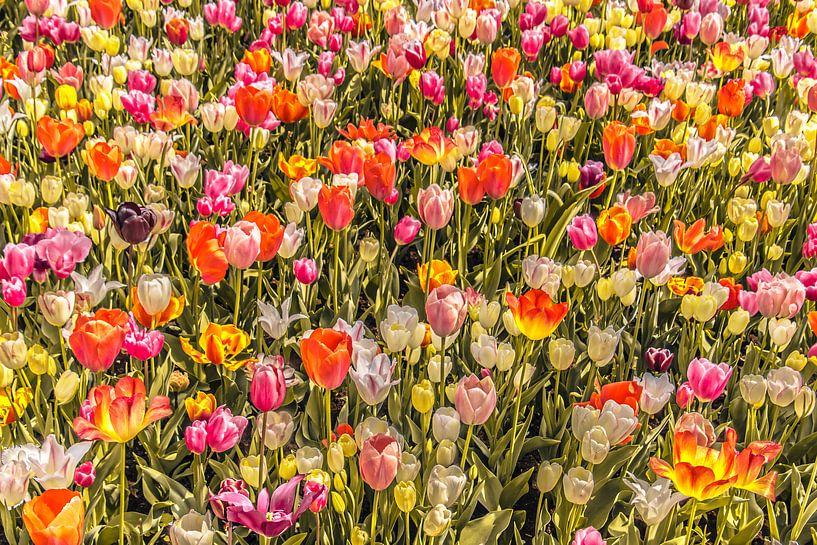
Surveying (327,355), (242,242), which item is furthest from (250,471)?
(242,242)

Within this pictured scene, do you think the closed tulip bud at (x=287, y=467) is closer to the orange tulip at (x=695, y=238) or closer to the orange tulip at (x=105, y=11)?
the orange tulip at (x=695, y=238)

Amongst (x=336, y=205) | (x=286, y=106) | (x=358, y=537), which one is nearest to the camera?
(x=358, y=537)

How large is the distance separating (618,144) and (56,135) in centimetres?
163

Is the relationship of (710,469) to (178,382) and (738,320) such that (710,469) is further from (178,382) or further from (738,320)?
(178,382)

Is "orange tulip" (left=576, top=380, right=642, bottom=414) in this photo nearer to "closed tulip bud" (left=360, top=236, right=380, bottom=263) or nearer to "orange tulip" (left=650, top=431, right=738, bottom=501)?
"orange tulip" (left=650, top=431, right=738, bottom=501)

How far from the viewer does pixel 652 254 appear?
2070 mm

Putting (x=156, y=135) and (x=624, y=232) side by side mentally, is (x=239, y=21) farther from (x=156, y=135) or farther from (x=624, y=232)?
(x=624, y=232)

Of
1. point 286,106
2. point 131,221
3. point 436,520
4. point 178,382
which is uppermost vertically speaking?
point 131,221

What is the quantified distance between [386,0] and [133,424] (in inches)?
123

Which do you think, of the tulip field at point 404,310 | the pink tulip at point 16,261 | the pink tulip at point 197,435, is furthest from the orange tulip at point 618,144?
the pink tulip at point 16,261

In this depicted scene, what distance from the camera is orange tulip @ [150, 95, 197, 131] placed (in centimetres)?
282

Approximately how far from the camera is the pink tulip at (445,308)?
1.76 m

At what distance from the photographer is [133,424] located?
1.49 metres

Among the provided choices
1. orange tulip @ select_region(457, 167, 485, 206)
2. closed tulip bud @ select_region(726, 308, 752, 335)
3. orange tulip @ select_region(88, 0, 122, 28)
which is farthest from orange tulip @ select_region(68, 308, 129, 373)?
Result: orange tulip @ select_region(88, 0, 122, 28)
